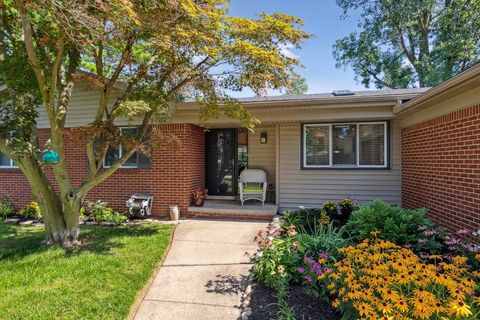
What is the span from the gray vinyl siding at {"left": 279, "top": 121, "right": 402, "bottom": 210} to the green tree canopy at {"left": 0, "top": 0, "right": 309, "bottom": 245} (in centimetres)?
247

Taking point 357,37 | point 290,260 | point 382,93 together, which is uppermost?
point 357,37

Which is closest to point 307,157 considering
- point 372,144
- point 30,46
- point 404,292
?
point 372,144

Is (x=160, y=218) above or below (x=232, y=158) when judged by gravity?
below

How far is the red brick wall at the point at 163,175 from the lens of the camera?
301 inches

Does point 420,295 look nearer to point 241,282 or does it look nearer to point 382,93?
point 241,282

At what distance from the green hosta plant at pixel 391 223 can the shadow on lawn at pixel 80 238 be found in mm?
4086

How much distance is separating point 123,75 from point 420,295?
6159 millimetres

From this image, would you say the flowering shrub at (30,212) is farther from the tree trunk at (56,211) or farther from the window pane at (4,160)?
the tree trunk at (56,211)

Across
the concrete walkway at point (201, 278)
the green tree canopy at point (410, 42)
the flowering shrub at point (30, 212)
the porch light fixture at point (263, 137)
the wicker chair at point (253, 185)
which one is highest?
the green tree canopy at point (410, 42)

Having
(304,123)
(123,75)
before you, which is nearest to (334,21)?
(304,123)

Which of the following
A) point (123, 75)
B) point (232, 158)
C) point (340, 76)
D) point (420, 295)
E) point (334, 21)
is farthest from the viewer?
point (340, 76)

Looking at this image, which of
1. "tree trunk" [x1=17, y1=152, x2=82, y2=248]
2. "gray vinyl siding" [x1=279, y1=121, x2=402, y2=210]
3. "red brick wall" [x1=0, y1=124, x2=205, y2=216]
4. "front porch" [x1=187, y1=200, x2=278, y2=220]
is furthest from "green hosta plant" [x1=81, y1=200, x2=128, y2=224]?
"gray vinyl siding" [x1=279, y1=121, x2=402, y2=210]

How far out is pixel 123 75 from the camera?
610 centimetres

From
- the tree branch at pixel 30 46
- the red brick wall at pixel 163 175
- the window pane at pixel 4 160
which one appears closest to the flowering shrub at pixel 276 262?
the red brick wall at pixel 163 175
